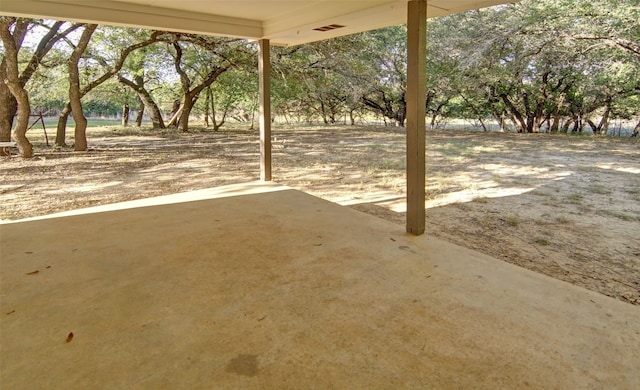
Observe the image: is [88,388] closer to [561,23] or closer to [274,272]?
[274,272]

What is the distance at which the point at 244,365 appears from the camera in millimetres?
1464

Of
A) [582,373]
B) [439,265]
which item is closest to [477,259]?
[439,265]

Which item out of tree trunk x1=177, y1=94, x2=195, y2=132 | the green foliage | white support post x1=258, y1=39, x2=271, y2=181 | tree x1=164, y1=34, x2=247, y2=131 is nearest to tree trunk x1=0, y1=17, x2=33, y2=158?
the green foliage

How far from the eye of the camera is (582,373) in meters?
1.46

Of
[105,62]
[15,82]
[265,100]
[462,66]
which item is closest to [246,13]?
[265,100]

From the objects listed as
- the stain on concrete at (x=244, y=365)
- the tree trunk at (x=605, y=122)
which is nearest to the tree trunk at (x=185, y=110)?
the stain on concrete at (x=244, y=365)

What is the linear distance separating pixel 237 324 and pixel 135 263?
3.42 ft

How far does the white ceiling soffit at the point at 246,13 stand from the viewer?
120 inches

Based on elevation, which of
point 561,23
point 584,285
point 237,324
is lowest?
point 584,285

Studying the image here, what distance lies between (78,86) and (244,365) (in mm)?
8902

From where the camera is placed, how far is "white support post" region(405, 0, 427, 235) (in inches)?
109

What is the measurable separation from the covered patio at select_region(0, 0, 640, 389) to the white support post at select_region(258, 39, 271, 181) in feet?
3.96

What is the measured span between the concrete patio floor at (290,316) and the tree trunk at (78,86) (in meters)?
6.40

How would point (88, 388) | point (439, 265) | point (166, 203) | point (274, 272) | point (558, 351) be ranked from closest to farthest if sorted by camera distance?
point (88, 388) < point (558, 351) < point (274, 272) < point (439, 265) < point (166, 203)
